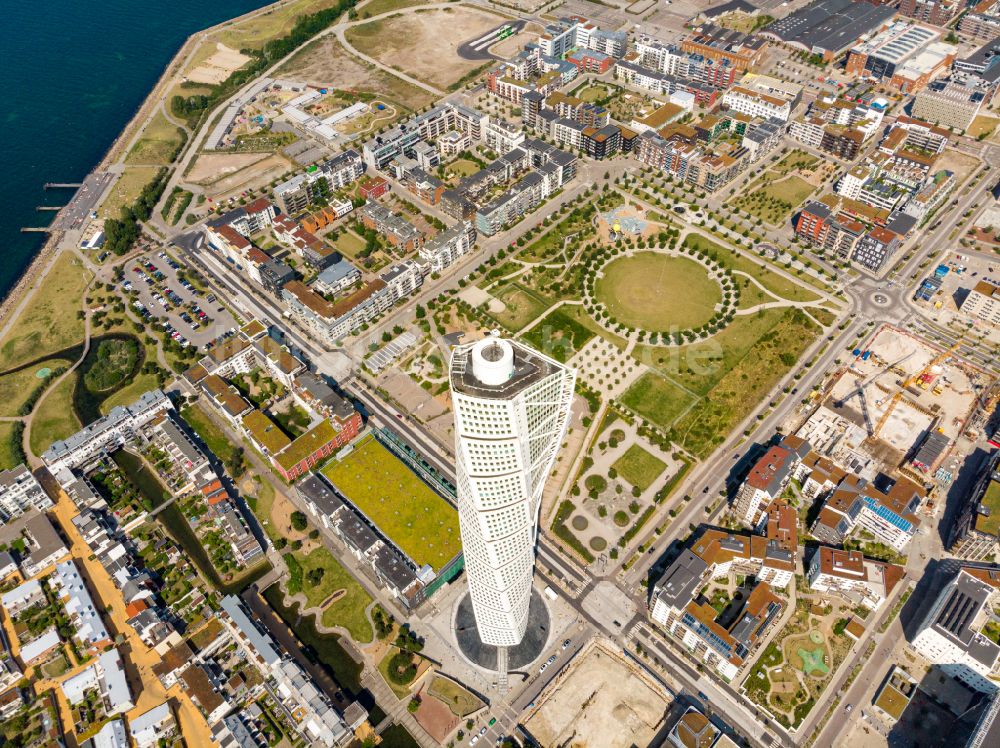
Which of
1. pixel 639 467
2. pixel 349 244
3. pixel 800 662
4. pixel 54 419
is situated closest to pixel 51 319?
pixel 54 419

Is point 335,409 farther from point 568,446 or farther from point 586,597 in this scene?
point 586,597

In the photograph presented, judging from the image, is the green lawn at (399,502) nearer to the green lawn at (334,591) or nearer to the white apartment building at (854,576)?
the green lawn at (334,591)

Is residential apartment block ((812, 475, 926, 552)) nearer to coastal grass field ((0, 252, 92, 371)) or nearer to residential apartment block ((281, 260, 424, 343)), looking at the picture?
residential apartment block ((281, 260, 424, 343))

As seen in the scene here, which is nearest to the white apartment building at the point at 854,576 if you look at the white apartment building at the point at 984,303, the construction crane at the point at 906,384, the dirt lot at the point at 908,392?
the construction crane at the point at 906,384

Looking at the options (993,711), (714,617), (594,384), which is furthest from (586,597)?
(993,711)

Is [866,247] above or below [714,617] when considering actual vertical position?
above
